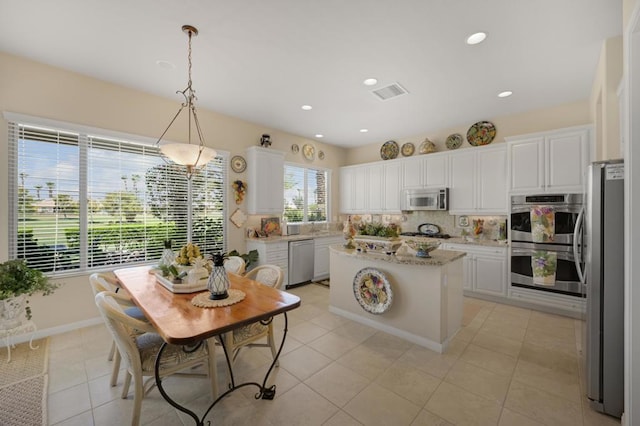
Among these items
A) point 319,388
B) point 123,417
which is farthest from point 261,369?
point 123,417

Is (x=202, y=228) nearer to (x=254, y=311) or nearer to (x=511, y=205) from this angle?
(x=254, y=311)

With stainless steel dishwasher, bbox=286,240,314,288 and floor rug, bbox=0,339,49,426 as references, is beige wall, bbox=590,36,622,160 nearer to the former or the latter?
stainless steel dishwasher, bbox=286,240,314,288

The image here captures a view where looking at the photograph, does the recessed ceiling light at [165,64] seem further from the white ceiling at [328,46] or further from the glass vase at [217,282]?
the glass vase at [217,282]

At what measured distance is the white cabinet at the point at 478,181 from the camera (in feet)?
14.0

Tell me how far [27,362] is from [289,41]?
3.89 metres

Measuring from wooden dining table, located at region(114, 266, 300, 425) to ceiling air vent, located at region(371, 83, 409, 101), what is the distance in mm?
2875

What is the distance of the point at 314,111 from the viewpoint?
4.25 meters

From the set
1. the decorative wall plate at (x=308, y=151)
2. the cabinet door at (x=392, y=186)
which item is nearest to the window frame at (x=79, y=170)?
the decorative wall plate at (x=308, y=151)

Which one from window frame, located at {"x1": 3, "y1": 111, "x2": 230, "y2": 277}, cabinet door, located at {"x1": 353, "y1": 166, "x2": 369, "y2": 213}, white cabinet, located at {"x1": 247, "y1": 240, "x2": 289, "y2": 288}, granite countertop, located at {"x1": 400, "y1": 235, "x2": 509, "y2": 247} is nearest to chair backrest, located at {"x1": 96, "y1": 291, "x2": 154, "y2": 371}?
window frame, located at {"x1": 3, "y1": 111, "x2": 230, "y2": 277}

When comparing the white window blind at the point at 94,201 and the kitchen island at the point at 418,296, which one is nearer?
the kitchen island at the point at 418,296

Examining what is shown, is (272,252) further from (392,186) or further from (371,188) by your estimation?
(392,186)

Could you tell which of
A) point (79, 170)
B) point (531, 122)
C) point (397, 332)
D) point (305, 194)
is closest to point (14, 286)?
point (79, 170)

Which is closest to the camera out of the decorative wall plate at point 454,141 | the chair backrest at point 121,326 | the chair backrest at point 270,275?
the chair backrest at point 121,326

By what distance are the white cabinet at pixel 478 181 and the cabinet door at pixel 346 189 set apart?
2.26 metres
